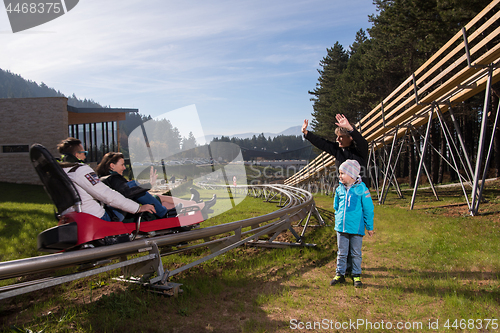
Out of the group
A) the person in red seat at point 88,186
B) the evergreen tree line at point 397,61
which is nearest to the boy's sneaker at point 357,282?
the person in red seat at point 88,186

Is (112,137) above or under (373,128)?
above

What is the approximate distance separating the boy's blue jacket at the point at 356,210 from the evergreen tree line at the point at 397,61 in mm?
12369

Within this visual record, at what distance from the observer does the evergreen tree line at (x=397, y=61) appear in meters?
15.3

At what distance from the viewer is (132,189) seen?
12.0 feet

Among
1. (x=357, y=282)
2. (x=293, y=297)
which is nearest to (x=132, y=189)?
(x=293, y=297)

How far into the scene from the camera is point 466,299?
3.45 metres

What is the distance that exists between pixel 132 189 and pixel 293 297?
2326 mm

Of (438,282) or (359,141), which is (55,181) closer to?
(359,141)

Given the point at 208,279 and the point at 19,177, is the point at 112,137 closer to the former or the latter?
the point at 19,177

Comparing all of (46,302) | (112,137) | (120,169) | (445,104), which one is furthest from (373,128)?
(112,137)

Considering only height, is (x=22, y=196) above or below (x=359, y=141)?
below

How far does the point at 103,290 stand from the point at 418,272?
447 centimetres

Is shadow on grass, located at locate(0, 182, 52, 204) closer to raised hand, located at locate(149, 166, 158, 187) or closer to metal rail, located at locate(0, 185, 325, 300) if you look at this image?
metal rail, located at locate(0, 185, 325, 300)

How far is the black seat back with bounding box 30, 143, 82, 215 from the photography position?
306 centimetres
